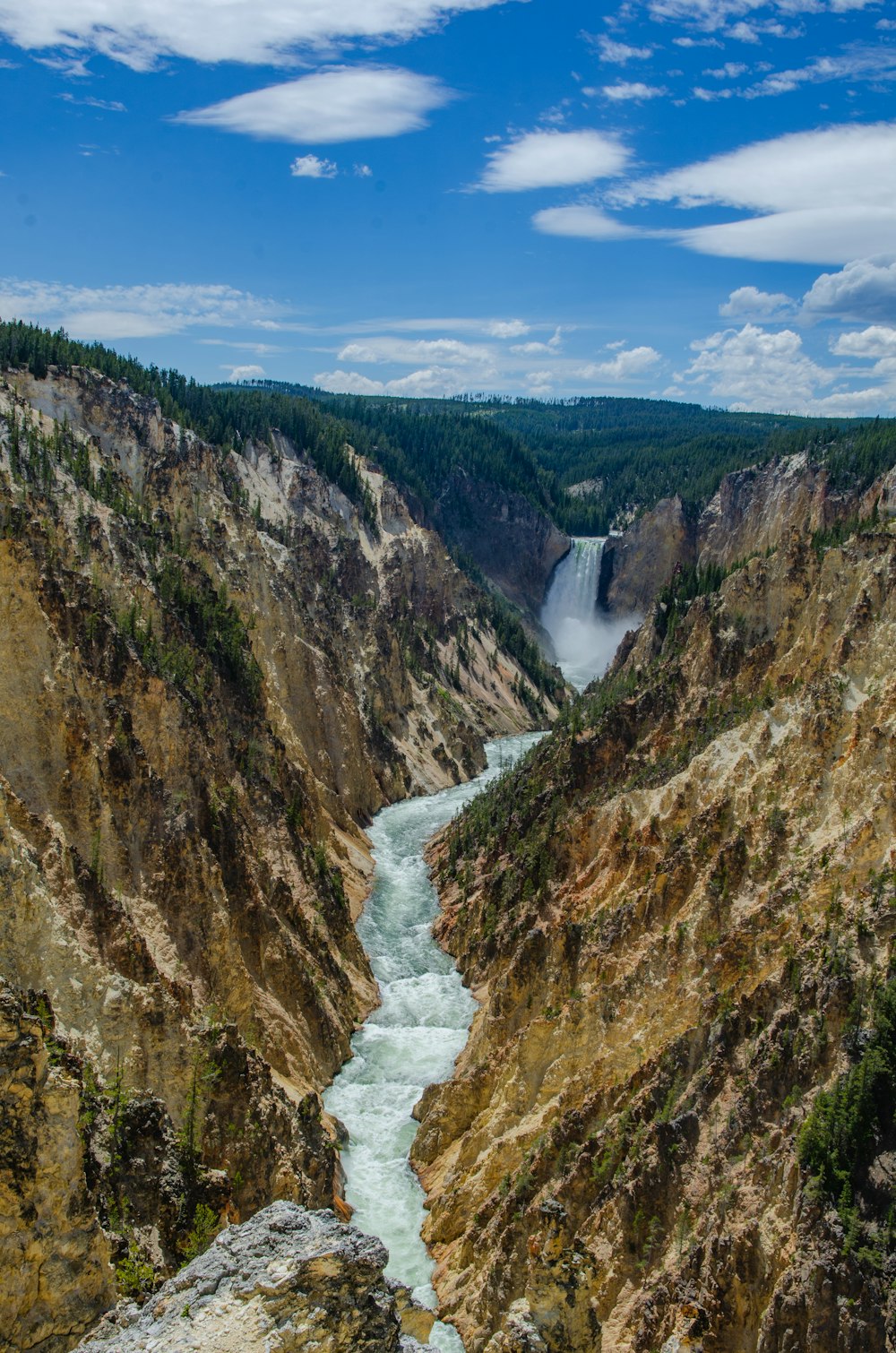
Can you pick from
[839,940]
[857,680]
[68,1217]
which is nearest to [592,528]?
[857,680]

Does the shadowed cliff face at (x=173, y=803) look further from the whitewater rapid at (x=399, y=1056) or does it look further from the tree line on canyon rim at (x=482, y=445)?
the tree line on canyon rim at (x=482, y=445)

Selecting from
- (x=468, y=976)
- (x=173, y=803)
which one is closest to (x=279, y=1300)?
(x=173, y=803)

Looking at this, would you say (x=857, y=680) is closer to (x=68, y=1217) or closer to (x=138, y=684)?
(x=138, y=684)

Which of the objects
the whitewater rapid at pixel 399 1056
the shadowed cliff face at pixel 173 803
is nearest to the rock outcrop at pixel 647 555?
the shadowed cliff face at pixel 173 803

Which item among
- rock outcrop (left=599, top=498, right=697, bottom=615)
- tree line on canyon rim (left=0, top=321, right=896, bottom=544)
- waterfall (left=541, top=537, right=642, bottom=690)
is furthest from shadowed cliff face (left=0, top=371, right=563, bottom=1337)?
rock outcrop (left=599, top=498, right=697, bottom=615)

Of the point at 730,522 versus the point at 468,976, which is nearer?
the point at 468,976

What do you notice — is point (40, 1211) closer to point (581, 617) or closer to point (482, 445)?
point (581, 617)
